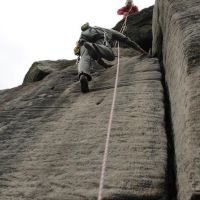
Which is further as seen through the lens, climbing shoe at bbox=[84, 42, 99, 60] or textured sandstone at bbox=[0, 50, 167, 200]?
climbing shoe at bbox=[84, 42, 99, 60]

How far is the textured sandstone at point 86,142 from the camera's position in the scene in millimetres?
4621

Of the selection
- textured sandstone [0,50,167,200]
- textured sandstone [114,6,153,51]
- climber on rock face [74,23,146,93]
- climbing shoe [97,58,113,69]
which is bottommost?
textured sandstone [114,6,153,51]

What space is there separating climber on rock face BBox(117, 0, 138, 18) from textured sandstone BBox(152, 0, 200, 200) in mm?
6396

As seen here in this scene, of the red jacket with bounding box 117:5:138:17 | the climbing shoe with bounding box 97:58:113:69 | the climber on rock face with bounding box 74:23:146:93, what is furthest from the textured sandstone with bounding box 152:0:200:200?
the red jacket with bounding box 117:5:138:17

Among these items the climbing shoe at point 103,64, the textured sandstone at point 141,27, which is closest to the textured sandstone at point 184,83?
the climbing shoe at point 103,64

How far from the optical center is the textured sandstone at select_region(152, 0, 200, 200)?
4.02 meters

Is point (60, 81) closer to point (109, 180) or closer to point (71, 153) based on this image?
point (71, 153)

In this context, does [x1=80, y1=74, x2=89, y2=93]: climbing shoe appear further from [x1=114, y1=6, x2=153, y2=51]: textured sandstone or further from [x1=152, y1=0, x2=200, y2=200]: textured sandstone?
[x1=114, y1=6, x2=153, y2=51]: textured sandstone

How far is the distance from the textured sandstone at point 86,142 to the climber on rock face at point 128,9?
259 inches

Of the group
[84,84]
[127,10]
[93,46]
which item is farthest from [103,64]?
[127,10]

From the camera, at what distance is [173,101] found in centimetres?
586

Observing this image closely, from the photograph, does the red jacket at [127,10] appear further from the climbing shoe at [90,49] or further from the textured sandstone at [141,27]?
the climbing shoe at [90,49]

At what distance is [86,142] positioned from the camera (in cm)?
558

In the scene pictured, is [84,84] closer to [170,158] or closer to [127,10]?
[170,158]
